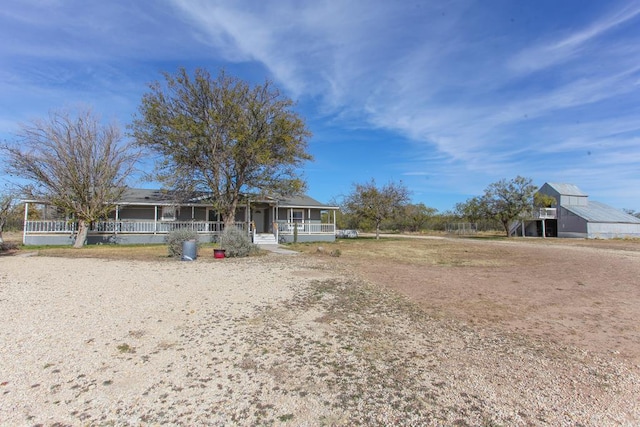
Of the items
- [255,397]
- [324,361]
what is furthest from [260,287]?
[255,397]

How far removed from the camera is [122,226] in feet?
72.0

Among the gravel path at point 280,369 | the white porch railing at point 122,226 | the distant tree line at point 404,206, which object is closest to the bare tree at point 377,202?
the distant tree line at point 404,206

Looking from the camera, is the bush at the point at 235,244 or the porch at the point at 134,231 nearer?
the bush at the point at 235,244

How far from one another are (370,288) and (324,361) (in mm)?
4682

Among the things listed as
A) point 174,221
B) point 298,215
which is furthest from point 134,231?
point 298,215

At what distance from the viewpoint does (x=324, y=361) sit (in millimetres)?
3797

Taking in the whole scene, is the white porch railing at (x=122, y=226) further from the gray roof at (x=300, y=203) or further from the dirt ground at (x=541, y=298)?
the dirt ground at (x=541, y=298)

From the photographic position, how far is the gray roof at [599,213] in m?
40.9

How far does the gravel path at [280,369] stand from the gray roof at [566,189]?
4866 cm

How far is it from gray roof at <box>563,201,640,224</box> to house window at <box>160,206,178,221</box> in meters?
45.4

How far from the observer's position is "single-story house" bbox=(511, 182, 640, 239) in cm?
4019

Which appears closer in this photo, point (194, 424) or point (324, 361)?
point (194, 424)

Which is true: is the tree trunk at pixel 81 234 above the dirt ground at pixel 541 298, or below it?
above

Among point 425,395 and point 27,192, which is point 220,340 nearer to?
point 425,395
